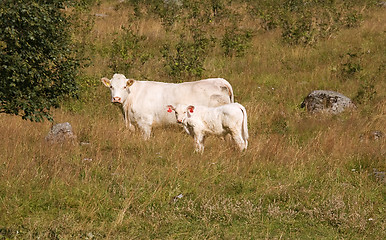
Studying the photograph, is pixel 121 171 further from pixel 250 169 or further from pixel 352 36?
pixel 352 36

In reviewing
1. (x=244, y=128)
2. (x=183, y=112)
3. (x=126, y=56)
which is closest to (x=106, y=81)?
(x=183, y=112)

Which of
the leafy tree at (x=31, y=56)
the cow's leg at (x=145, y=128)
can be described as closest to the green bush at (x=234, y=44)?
the cow's leg at (x=145, y=128)

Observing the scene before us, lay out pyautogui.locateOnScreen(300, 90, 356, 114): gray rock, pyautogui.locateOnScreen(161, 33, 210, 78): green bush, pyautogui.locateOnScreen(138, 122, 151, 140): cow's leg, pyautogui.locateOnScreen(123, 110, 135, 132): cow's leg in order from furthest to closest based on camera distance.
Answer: pyautogui.locateOnScreen(161, 33, 210, 78): green bush
pyautogui.locateOnScreen(300, 90, 356, 114): gray rock
pyautogui.locateOnScreen(123, 110, 135, 132): cow's leg
pyautogui.locateOnScreen(138, 122, 151, 140): cow's leg

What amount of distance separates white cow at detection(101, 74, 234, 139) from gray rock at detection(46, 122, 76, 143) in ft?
4.76

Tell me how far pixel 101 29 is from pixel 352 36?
10251mm

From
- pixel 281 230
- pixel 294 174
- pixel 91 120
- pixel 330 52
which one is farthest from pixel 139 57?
pixel 281 230

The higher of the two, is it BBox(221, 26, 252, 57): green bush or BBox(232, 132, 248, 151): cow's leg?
BBox(221, 26, 252, 57): green bush

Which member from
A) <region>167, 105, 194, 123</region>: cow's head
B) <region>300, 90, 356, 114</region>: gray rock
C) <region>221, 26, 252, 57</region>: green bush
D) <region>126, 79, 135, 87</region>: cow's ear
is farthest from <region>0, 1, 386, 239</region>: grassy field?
<region>221, 26, 252, 57</region>: green bush

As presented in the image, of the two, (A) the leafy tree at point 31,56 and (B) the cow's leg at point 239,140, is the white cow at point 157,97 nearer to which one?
(B) the cow's leg at point 239,140

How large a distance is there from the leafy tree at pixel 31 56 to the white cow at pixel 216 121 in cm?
243

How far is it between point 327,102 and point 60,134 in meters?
7.11

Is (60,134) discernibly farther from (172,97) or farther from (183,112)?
(172,97)

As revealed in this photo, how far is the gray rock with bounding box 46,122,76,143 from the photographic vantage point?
1003cm

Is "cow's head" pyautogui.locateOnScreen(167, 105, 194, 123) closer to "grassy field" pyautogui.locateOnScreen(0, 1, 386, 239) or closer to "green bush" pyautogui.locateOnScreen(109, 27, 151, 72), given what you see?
"grassy field" pyautogui.locateOnScreen(0, 1, 386, 239)
